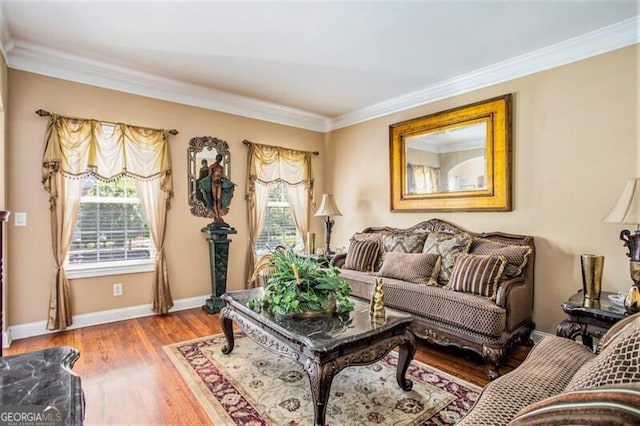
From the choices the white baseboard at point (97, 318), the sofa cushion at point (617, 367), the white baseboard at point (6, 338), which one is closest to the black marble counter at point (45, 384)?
the sofa cushion at point (617, 367)

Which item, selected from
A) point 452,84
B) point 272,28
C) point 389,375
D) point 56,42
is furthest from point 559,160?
point 56,42

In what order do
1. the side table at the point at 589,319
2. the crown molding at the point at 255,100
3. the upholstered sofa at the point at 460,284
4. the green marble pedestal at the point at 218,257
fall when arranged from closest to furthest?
the side table at the point at 589,319 < the upholstered sofa at the point at 460,284 < the crown molding at the point at 255,100 < the green marble pedestal at the point at 218,257

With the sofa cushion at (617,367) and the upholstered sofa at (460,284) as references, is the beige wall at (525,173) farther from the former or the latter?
the sofa cushion at (617,367)

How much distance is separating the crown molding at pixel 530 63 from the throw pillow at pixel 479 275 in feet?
6.18

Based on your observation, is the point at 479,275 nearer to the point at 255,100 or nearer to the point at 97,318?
the point at 255,100

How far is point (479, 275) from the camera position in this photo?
285cm

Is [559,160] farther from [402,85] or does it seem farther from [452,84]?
[402,85]

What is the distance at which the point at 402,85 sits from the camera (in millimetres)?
3980

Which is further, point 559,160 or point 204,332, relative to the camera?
point 204,332

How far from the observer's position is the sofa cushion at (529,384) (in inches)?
47.1

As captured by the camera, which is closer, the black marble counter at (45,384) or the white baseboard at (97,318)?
the black marble counter at (45,384)

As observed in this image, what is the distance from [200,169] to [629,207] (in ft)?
13.9

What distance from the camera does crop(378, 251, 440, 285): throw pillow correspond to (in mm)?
3293

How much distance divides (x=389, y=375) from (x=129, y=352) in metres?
2.22
